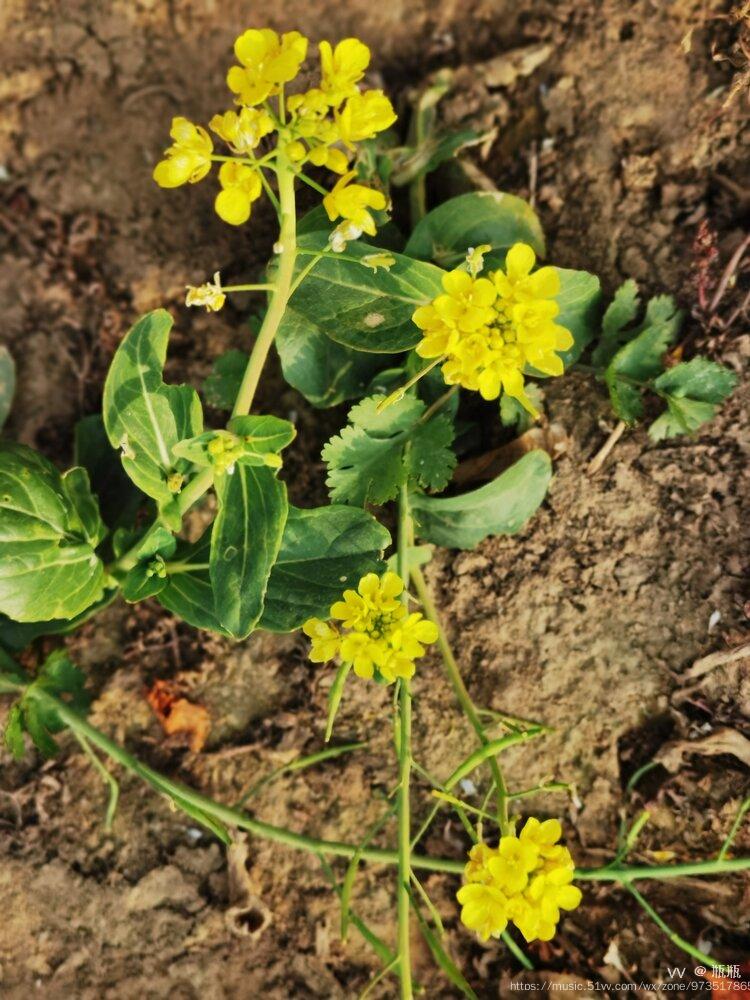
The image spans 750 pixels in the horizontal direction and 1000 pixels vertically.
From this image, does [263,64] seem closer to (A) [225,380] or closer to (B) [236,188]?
(B) [236,188]

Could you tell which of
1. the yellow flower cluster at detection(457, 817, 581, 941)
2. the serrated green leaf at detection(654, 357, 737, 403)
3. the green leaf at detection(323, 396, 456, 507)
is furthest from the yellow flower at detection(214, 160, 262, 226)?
the yellow flower cluster at detection(457, 817, 581, 941)

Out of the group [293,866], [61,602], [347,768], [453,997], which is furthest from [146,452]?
[453,997]

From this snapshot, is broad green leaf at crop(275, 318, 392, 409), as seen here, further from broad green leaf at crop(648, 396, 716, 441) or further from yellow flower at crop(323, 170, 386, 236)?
broad green leaf at crop(648, 396, 716, 441)

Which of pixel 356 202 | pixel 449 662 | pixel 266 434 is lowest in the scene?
pixel 449 662

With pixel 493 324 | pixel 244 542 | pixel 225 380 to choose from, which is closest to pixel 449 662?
pixel 244 542

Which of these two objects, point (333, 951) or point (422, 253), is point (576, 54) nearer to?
point (422, 253)

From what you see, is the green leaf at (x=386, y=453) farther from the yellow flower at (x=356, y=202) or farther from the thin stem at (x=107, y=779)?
the thin stem at (x=107, y=779)

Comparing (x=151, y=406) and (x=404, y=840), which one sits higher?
(x=151, y=406)
